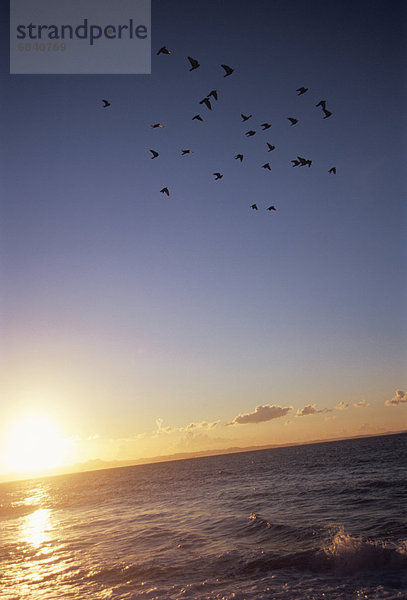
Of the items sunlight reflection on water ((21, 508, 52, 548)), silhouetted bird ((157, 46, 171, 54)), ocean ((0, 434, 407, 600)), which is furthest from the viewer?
sunlight reflection on water ((21, 508, 52, 548))

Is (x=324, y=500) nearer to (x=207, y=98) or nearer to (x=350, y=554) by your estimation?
(x=350, y=554)

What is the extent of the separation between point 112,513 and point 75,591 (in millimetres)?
18010

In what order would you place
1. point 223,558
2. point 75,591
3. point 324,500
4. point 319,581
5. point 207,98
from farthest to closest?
point 324,500 < point 207,98 < point 223,558 < point 75,591 < point 319,581

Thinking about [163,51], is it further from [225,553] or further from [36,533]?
[36,533]

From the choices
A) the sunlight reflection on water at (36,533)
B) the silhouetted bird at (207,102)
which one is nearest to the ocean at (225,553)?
the sunlight reflection on water at (36,533)

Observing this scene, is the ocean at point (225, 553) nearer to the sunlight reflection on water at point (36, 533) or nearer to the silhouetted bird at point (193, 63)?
the sunlight reflection on water at point (36, 533)

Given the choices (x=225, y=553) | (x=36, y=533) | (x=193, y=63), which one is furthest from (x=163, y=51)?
(x=36, y=533)

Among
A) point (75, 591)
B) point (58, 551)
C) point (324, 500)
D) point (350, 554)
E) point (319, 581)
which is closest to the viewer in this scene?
point (319, 581)

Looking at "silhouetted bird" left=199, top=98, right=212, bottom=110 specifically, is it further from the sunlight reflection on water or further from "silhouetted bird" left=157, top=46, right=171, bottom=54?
the sunlight reflection on water

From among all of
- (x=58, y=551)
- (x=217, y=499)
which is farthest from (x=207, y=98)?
(x=217, y=499)

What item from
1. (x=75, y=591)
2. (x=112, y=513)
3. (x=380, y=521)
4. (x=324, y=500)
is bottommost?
(x=112, y=513)

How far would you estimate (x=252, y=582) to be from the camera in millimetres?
10047

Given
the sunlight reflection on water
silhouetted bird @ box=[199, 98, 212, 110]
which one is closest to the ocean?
the sunlight reflection on water

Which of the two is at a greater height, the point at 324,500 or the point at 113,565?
the point at 113,565
